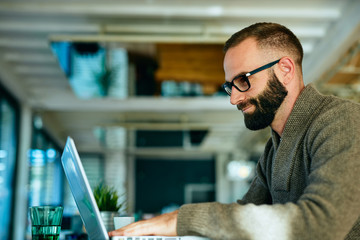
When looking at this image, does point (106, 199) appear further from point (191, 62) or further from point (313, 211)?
point (191, 62)

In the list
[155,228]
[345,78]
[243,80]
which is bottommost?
[155,228]

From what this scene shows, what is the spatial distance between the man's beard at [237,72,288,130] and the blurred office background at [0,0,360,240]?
59.7 inches

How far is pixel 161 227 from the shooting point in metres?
1.18

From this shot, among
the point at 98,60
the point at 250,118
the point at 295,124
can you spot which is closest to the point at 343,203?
the point at 295,124

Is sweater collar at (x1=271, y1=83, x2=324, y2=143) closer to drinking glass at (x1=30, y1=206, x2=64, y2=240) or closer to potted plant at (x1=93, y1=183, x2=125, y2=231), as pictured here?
drinking glass at (x1=30, y1=206, x2=64, y2=240)

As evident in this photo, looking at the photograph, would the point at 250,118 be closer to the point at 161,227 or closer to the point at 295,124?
Answer: the point at 295,124

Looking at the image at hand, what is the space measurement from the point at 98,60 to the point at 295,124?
6204 millimetres

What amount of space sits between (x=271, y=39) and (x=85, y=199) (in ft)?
2.64

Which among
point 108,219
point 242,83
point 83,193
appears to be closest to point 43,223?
point 83,193

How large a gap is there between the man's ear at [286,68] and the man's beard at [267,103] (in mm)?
31

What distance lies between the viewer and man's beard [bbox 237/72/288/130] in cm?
147

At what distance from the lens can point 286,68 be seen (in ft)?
4.86

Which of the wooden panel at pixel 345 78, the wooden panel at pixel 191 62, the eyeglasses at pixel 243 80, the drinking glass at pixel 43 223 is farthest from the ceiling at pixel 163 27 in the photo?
the drinking glass at pixel 43 223

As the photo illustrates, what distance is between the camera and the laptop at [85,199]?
3.67ft
